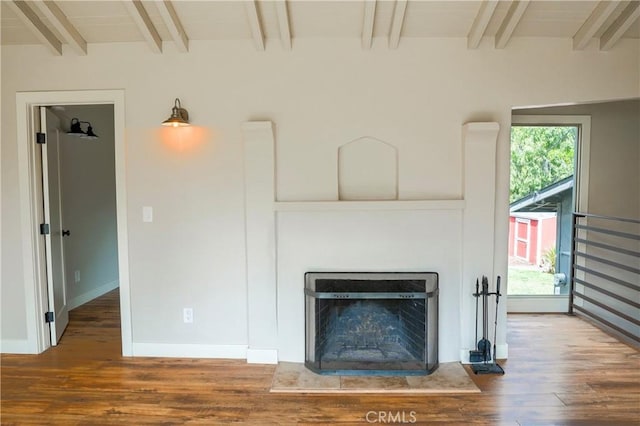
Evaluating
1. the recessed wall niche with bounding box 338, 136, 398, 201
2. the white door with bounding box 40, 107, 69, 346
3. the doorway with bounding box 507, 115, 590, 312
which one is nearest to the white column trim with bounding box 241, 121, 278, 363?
the recessed wall niche with bounding box 338, 136, 398, 201

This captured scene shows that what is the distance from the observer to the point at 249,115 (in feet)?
9.68

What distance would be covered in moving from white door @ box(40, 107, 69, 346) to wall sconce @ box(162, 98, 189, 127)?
1.18m

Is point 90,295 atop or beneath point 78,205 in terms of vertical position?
beneath

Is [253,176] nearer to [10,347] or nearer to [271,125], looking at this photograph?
[271,125]

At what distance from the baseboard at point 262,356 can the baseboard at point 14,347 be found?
1.86 meters

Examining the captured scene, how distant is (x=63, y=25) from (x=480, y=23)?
2.90 m

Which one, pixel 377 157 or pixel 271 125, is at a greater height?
pixel 271 125

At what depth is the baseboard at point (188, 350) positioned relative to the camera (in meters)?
3.07

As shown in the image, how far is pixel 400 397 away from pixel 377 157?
169cm

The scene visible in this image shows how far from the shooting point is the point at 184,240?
305cm

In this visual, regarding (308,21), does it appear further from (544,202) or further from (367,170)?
(544,202)

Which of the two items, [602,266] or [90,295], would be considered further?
[90,295]

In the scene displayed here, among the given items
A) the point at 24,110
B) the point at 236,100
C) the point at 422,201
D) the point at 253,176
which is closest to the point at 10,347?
the point at 24,110

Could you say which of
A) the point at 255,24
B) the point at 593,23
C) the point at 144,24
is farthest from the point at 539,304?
the point at 144,24
